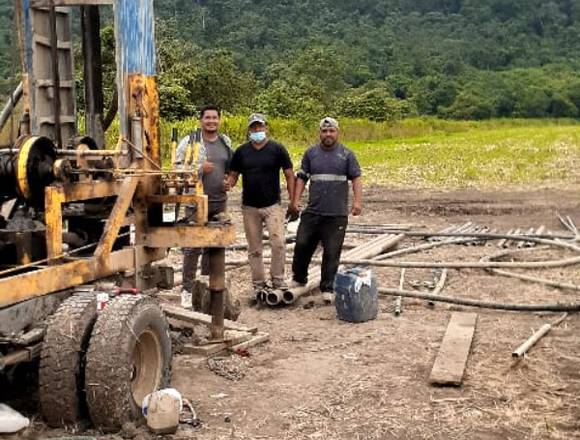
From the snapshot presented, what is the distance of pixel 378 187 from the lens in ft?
67.7

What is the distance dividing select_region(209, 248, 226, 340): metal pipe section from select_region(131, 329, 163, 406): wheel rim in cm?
129

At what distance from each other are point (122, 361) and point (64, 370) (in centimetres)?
33

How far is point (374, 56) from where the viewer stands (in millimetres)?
91312

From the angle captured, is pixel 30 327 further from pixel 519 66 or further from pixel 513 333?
pixel 519 66

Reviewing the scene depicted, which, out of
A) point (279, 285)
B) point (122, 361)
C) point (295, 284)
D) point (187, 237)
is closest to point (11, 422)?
point (122, 361)

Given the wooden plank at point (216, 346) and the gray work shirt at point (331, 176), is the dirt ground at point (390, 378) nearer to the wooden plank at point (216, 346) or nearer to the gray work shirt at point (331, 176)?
the wooden plank at point (216, 346)

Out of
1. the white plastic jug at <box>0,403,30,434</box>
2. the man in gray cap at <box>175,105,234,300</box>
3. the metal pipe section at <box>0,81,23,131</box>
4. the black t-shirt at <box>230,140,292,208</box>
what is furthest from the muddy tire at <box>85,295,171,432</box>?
the black t-shirt at <box>230,140,292,208</box>

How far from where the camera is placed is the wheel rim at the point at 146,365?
5.64 meters

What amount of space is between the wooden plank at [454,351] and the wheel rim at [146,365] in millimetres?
1992

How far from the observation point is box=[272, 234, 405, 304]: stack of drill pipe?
901 cm

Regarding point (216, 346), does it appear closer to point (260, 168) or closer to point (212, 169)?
point (212, 169)

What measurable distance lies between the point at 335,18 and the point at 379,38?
8.29 metres

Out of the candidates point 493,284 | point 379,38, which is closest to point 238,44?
point 379,38

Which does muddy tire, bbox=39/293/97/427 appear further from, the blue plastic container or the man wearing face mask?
the man wearing face mask
